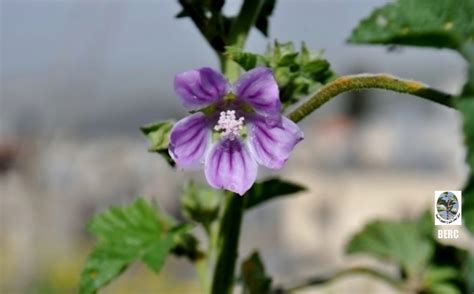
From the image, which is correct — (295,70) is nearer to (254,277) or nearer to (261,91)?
(261,91)

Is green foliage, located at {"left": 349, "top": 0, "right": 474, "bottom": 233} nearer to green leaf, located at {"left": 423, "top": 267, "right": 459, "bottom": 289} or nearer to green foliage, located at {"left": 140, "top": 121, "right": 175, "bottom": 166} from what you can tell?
green foliage, located at {"left": 140, "top": 121, "right": 175, "bottom": 166}

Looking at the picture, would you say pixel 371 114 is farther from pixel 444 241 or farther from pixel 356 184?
pixel 444 241

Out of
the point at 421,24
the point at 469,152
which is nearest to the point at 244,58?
the point at 421,24

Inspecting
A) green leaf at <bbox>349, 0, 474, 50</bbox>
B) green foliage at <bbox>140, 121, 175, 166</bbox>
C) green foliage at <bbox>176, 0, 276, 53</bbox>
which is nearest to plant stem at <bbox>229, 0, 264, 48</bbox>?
green foliage at <bbox>176, 0, 276, 53</bbox>

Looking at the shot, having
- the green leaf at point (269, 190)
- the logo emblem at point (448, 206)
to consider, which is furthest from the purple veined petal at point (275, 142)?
the logo emblem at point (448, 206)

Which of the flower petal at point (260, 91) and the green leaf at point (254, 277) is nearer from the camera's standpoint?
the flower petal at point (260, 91)

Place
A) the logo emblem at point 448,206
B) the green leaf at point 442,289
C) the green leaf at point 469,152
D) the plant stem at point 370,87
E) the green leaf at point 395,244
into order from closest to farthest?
the green leaf at point 469,152
the plant stem at point 370,87
the logo emblem at point 448,206
the green leaf at point 442,289
the green leaf at point 395,244

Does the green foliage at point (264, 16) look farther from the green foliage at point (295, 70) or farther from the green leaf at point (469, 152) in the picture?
the green leaf at point (469, 152)
